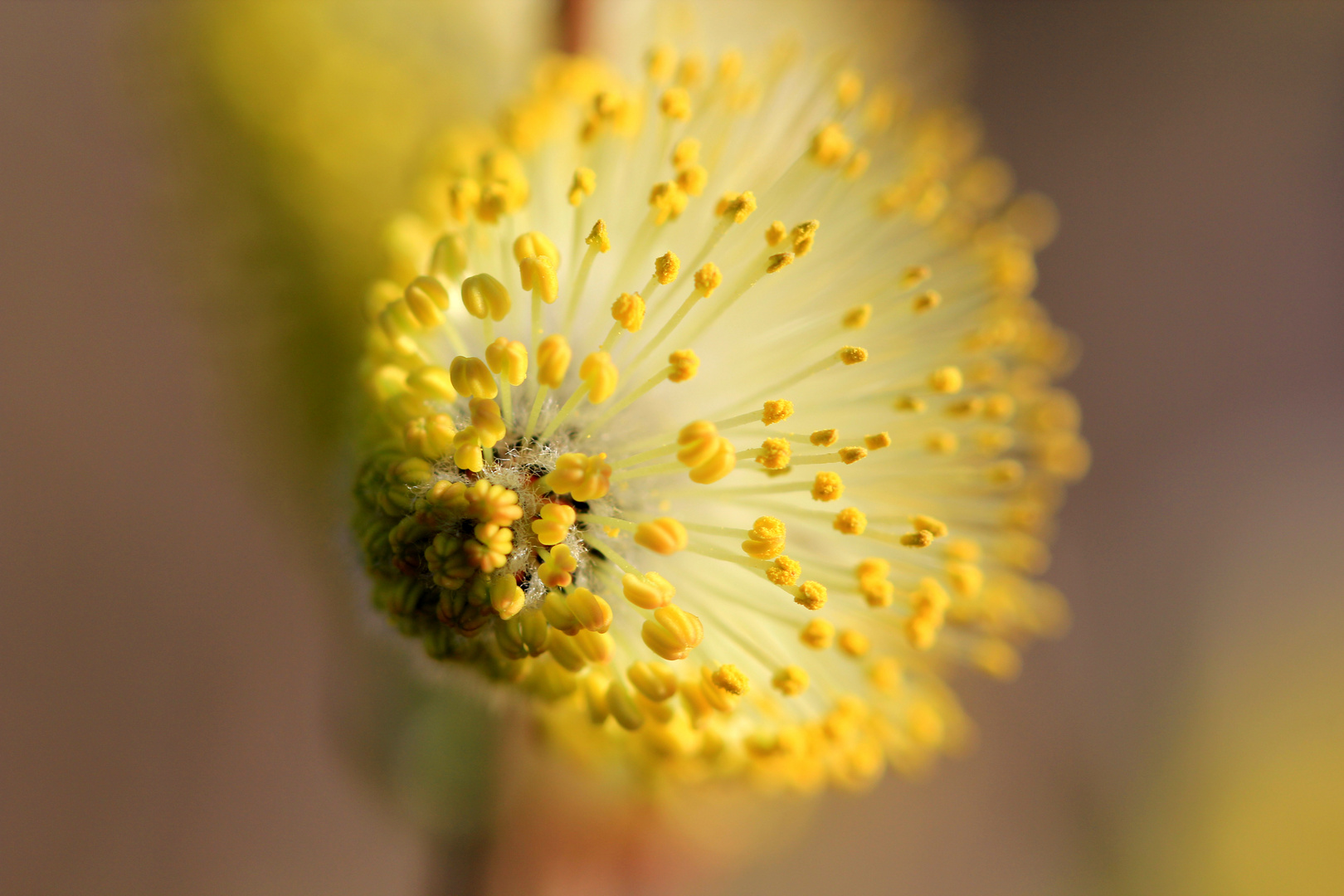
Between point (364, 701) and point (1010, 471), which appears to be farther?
point (364, 701)

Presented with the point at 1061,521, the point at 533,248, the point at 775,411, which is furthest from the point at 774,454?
the point at 1061,521

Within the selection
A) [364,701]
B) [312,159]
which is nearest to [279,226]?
[312,159]

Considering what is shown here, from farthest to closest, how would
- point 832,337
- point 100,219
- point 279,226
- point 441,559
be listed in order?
1. point 100,219
2. point 279,226
3. point 832,337
4. point 441,559

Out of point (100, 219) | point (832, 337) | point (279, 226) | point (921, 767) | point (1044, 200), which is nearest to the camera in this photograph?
point (832, 337)

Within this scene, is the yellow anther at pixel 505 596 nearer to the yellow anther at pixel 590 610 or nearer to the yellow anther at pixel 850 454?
the yellow anther at pixel 590 610

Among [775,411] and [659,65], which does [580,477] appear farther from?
[659,65]

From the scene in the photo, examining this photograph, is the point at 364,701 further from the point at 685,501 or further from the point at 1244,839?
the point at 1244,839

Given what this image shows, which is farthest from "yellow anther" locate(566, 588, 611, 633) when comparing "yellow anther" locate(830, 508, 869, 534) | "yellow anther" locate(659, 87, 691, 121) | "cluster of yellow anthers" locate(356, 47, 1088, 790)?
"yellow anther" locate(659, 87, 691, 121)
